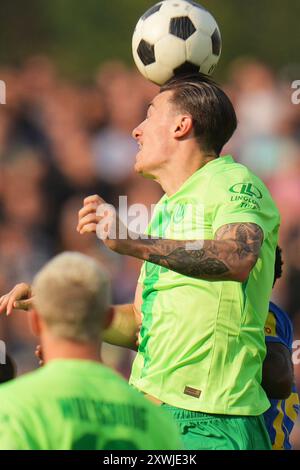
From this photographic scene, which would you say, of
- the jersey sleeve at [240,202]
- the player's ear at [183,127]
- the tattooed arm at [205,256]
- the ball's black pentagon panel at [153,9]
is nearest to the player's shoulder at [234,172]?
the jersey sleeve at [240,202]

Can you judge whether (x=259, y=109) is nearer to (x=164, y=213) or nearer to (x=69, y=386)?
(x=164, y=213)

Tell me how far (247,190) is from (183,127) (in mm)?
570

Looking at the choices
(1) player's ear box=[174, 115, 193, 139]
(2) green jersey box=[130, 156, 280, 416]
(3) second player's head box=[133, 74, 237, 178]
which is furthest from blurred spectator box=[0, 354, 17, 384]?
(1) player's ear box=[174, 115, 193, 139]

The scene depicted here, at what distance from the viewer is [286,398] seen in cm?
492

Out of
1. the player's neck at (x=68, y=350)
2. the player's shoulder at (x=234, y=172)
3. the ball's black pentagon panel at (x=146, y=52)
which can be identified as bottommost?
the player's neck at (x=68, y=350)

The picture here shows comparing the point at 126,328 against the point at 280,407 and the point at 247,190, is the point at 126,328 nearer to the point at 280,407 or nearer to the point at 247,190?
the point at 280,407

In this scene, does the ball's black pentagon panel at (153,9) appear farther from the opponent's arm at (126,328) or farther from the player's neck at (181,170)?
the opponent's arm at (126,328)

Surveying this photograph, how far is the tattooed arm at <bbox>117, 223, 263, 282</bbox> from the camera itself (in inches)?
160

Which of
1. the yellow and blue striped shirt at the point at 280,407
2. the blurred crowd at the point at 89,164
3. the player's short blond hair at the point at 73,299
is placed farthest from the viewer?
the blurred crowd at the point at 89,164

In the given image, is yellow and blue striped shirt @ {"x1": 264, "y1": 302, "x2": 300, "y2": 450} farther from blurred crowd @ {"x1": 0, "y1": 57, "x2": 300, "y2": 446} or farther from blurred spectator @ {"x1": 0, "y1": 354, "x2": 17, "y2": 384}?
blurred crowd @ {"x1": 0, "y1": 57, "x2": 300, "y2": 446}

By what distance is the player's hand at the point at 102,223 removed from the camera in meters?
3.97

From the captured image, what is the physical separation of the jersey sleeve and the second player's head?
33 cm

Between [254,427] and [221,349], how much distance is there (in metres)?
0.36
